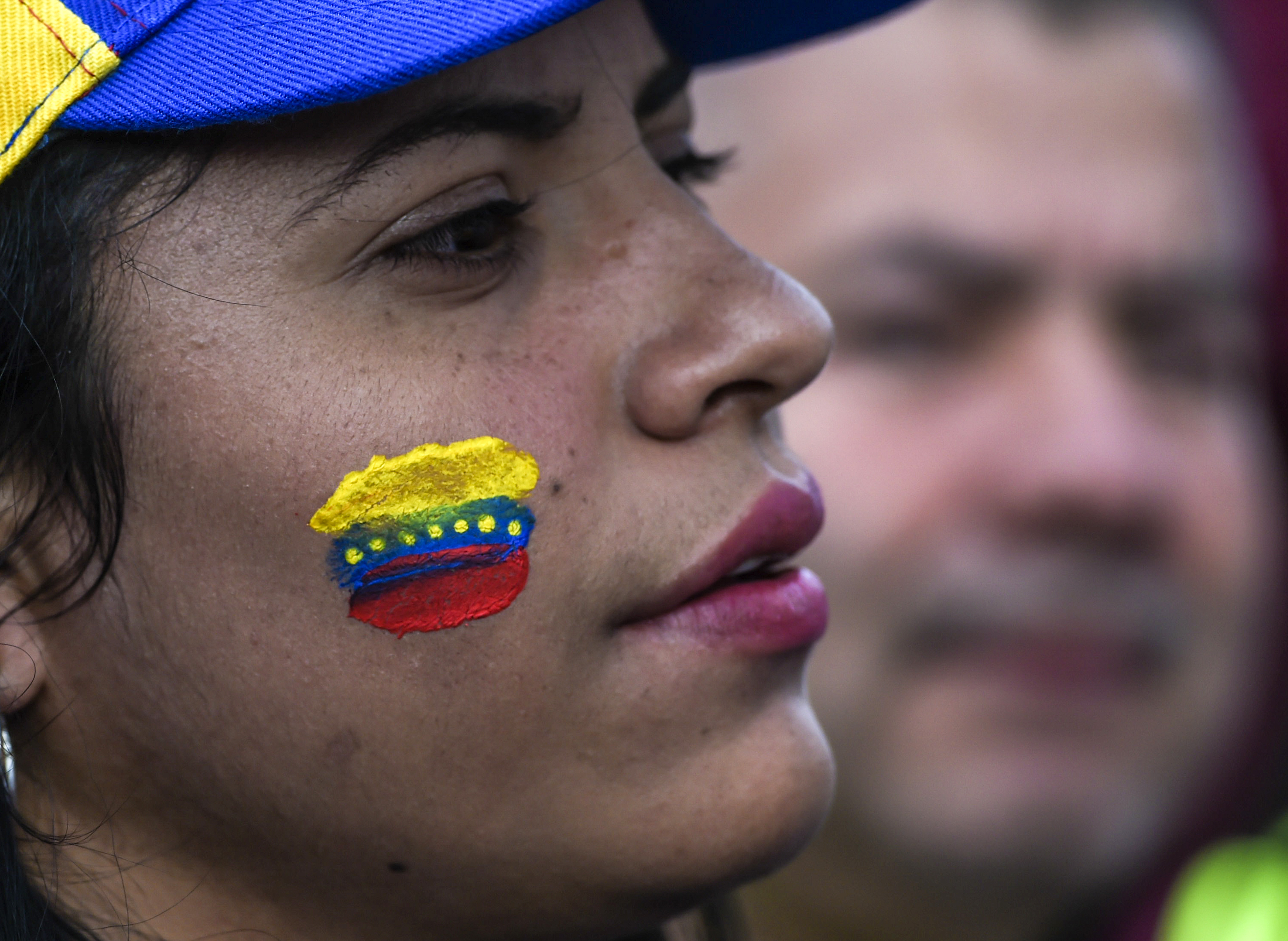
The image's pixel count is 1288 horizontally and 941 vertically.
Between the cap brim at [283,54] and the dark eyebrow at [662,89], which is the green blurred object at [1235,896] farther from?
the cap brim at [283,54]

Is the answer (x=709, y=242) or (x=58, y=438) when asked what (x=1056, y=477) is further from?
(x=58, y=438)

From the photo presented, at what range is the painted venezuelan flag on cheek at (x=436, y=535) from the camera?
1.14 m

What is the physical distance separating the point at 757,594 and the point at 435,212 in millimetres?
463

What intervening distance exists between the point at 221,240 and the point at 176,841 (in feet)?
1.76

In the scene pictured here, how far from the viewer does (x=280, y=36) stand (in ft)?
3.64

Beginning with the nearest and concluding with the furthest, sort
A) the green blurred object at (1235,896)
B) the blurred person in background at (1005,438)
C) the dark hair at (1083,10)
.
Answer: the blurred person in background at (1005,438)
the dark hair at (1083,10)
the green blurred object at (1235,896)

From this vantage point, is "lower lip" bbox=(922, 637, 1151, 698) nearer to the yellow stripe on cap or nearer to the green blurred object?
the green blurred object

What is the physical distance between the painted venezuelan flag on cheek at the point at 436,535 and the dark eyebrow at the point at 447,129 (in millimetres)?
235

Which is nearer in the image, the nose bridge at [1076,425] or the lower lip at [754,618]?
the lower lip at [754,618]

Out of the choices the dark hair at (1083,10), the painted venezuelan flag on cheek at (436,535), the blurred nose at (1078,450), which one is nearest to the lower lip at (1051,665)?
the blurred nose at (1078,450)

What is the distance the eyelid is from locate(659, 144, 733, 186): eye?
0.29 m

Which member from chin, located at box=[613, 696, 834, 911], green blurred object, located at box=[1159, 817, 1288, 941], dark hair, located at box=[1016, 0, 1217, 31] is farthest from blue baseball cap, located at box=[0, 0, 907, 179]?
green blurred object, located at box=[1159, 817, 1288, 941]

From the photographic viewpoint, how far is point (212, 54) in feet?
3.61

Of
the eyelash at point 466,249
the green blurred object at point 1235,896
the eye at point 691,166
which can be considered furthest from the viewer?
the green blurred object at point 1235,896
